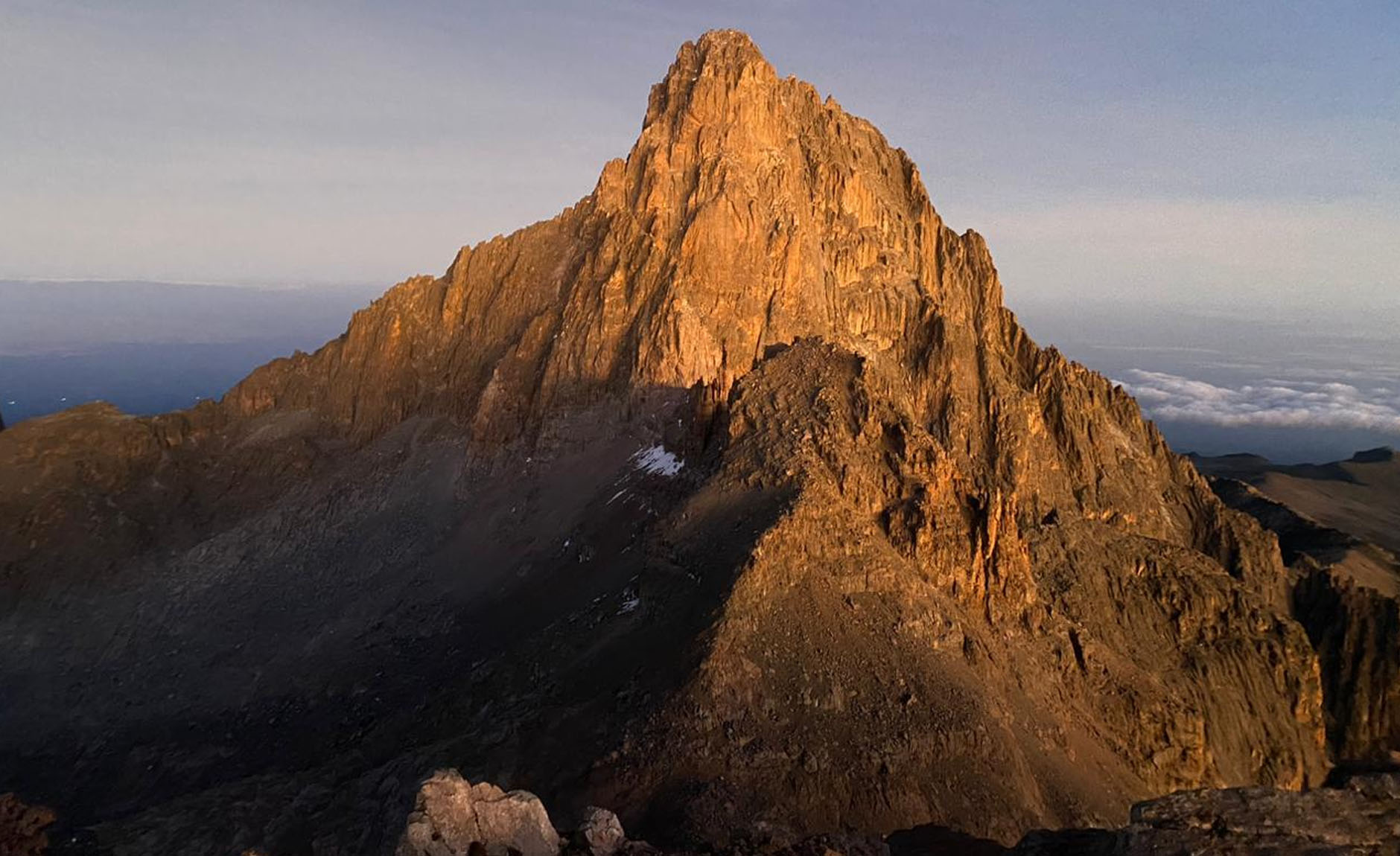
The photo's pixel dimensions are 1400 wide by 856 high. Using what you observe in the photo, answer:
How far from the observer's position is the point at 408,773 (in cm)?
3328

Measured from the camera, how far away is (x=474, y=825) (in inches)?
699

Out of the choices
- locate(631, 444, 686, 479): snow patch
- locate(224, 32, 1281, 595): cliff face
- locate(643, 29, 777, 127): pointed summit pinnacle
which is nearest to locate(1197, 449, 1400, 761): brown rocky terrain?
locate(224, 32, 1281, 595): cliff face

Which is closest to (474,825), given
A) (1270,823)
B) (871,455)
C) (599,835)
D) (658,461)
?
(599,835)

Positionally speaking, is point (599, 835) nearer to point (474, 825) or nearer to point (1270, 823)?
point (474, 825)

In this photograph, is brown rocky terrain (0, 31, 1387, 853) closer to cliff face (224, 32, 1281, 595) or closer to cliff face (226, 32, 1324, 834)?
cliff face (226, 32, 1324, 834)

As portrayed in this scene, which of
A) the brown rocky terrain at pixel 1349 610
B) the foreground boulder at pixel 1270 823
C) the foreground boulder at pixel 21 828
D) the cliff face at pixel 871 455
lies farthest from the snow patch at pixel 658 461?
the foreground boulder at pixel 1270 823

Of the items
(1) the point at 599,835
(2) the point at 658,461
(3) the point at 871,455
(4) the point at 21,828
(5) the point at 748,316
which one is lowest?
(4) the point at 21,828

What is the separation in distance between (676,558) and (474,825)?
20.0 metres

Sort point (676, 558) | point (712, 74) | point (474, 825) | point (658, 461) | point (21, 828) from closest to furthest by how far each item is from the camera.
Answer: point (474, 825)
point (21, 828)
point (676, 558)
point (658, 461)
point (712, 74)

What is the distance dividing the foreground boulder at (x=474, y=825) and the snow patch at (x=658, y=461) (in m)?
30.0

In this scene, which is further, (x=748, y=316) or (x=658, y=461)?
(x=748, y=316)

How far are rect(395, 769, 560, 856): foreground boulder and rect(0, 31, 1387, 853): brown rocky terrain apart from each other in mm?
8461

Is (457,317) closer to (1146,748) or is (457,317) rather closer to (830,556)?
(830,556)

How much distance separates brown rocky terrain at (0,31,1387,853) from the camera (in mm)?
30500
